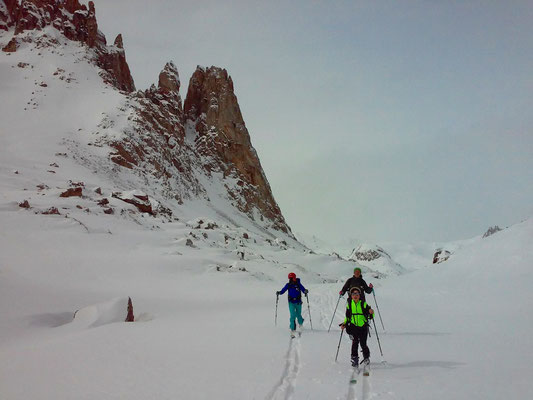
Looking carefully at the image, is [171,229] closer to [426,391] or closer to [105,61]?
[426,391]

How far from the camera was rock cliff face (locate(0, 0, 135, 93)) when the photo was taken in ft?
253

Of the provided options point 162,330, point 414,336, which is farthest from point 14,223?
point 414,336

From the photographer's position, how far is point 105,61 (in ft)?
271

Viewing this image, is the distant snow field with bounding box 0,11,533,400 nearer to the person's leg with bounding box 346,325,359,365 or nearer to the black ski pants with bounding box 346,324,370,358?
the person's leg with bounding box 346,325,359,365

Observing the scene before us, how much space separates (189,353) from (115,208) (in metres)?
30.9

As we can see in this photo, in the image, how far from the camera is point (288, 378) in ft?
21.8

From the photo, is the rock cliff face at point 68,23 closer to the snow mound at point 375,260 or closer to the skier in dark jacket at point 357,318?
the skier in dark jacket at point 357,318

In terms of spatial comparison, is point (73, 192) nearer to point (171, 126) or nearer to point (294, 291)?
point (294, 291)

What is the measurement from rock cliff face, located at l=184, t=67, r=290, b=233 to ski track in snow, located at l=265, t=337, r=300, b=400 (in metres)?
76.6

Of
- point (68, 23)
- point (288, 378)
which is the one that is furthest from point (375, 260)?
point (288, 378)

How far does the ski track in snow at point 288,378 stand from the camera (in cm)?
572

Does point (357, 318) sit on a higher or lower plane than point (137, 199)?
lower

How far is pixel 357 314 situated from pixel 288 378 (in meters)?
2.07

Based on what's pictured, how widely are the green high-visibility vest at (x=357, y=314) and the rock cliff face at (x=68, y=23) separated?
79.5 m
